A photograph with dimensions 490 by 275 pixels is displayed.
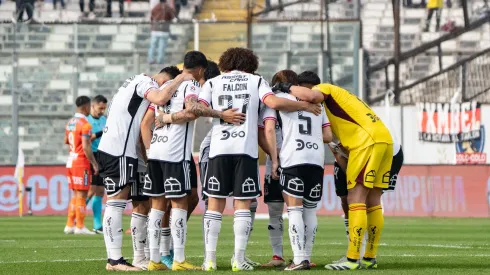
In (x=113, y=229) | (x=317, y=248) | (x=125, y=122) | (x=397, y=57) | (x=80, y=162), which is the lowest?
(x=317, y=248)

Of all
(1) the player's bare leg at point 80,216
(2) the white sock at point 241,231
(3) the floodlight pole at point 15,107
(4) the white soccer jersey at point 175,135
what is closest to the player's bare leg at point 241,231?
(2) the white sock at point 241,231

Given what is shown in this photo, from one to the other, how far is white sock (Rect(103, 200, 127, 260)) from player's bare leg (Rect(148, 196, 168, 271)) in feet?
1.05

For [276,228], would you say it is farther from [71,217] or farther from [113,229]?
[71,217]

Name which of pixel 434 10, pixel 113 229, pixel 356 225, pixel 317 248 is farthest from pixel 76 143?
pixel 434 10

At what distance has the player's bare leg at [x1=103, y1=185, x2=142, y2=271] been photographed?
1177 cm

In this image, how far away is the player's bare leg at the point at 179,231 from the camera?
11.7 m

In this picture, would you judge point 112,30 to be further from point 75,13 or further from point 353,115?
point 353,115

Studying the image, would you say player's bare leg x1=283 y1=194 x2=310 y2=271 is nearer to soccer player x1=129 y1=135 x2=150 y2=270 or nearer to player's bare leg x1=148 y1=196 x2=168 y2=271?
player's bare leg x1=148 y1=196 x2=168 y2=271

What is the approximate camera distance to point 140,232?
1223 centimetres

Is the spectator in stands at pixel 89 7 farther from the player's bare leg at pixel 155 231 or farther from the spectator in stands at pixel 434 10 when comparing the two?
the player's bare leg at pixel 155 231

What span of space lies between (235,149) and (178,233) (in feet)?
3.44

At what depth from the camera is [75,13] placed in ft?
113

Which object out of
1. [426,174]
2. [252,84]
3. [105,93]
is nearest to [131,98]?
[252,84]

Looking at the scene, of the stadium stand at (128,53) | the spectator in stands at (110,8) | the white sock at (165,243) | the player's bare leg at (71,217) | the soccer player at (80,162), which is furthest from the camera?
the spectator in stands at (110,8)
